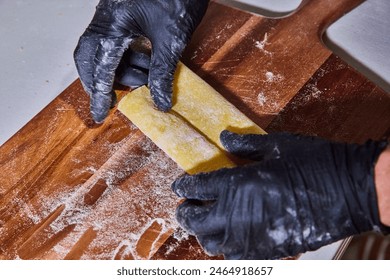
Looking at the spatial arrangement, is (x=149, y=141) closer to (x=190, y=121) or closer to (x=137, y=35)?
(x=190, y=121)

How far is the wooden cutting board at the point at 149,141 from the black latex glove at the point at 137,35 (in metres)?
0.20

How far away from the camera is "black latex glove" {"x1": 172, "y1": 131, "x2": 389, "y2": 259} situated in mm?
1522

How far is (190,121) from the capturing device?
1965 mm

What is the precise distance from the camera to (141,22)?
6.29ft

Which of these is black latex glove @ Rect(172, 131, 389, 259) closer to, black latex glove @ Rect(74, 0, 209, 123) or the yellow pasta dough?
the yellow pasta dough

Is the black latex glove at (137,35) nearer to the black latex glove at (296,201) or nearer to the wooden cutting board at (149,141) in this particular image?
the wooden cutting board at (149,141)

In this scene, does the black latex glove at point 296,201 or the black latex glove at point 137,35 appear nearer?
the black latex glove at point 296,201

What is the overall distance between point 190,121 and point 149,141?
0.18m

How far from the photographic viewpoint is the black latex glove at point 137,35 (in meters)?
1.89

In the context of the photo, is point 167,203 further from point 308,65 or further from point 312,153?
point 308,65

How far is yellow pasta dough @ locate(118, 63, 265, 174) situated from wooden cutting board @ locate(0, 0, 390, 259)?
0.30 ft

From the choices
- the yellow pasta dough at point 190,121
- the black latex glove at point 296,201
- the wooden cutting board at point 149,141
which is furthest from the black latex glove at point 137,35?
the black latex glove at point 296,201

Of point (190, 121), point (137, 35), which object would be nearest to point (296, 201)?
point (190, 121)

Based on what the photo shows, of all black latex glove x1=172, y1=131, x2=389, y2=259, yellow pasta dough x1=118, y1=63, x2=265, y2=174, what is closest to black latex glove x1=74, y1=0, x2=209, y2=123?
yellow pasta dough x1=118, y1=63, x2=265, y2=174
